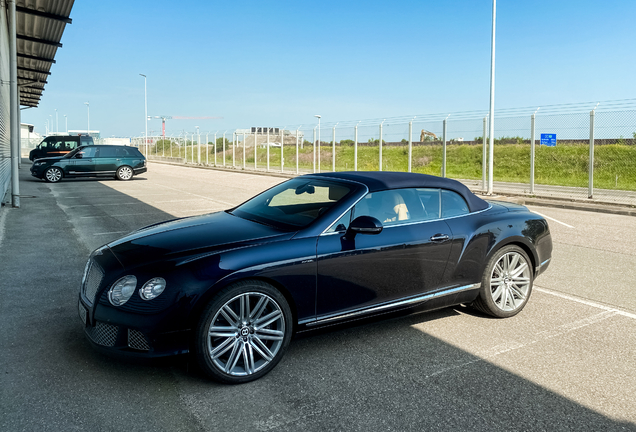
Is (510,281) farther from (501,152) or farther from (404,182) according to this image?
(501,152)

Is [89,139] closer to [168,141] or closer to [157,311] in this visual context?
[168,141]

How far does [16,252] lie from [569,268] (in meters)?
7.72

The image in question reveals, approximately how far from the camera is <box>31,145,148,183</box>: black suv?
23188 millimetres

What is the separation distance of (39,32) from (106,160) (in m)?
5.93

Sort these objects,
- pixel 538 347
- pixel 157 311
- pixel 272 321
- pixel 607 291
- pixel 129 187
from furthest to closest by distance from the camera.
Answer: pixel 129 187
pixel 607 291
pixel 538 347
pixel 272 321
pixel 157 311

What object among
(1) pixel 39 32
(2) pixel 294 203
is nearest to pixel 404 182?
(2) pixel 294 203

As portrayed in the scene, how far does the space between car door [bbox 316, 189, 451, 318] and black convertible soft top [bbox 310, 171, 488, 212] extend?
0.07m

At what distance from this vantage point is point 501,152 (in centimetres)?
2684

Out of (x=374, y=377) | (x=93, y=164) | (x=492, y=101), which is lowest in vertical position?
(x=374, y=377)

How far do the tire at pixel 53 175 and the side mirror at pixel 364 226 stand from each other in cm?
2251

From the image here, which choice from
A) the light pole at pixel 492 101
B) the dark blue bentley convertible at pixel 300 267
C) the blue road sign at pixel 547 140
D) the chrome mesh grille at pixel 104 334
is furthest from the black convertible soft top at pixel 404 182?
the blue road sign at pixel 547 140

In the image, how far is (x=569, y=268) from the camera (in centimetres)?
707

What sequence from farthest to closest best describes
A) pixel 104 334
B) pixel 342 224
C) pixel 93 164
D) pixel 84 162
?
pixel 93 164, pixel 84 162, pixel 342 224, pixel 104 334

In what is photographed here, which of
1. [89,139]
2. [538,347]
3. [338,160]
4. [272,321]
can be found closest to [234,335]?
[272,321]
